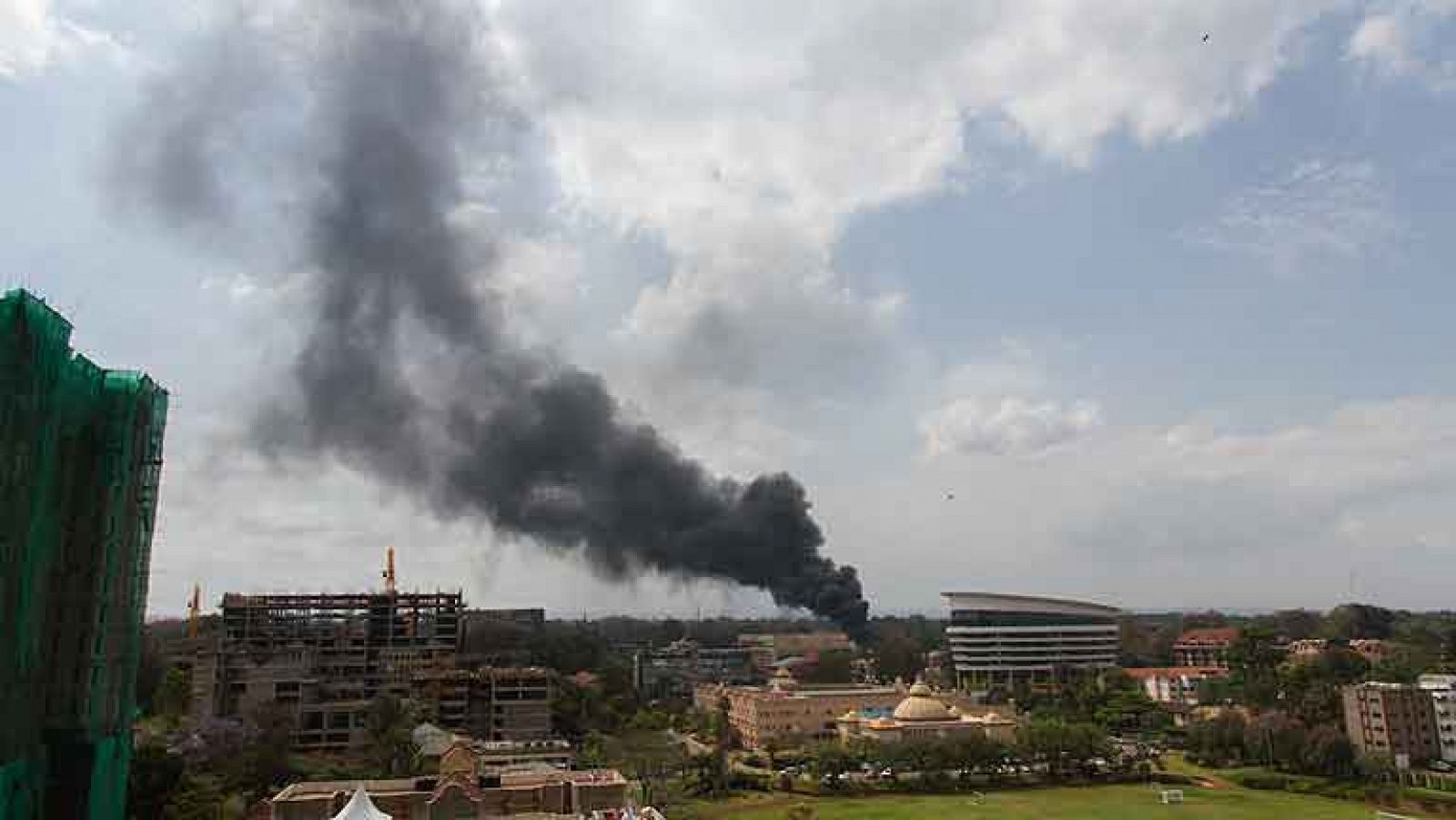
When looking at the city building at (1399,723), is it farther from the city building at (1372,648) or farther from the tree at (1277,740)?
the city building at (1372,648)

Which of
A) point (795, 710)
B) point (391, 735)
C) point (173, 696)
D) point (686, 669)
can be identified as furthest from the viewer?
point (686, 669)

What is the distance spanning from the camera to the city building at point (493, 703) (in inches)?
2842

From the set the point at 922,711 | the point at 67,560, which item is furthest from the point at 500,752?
the point at 67,560

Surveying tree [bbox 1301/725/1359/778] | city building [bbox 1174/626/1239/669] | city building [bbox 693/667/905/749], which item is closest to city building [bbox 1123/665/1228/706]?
city building [bbox 1174/626/1239/669]

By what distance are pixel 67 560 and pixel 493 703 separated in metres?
46.2

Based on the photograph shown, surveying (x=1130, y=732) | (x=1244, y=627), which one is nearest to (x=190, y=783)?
(x=1130, y=732)

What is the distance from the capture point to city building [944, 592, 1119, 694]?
117 metres

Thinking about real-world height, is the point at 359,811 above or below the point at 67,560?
below

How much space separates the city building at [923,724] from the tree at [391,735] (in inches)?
1060

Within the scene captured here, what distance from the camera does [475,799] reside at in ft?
97.3

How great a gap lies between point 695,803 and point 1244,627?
52.3m

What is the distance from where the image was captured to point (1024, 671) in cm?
11669

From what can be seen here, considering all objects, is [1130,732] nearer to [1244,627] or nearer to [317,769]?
[1244,627]

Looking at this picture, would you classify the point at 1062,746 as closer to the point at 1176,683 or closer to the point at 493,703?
the point at 493,703
